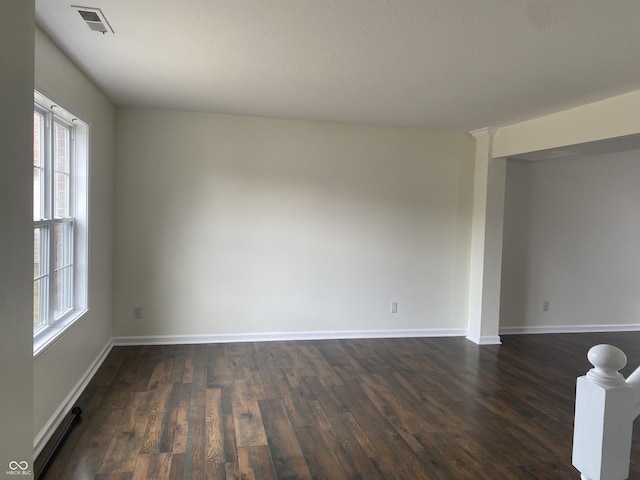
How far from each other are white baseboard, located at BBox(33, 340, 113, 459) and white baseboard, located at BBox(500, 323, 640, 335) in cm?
453

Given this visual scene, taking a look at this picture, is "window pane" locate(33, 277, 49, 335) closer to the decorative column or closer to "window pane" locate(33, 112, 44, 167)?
"window pane" locate(33, 112, 44, 167)

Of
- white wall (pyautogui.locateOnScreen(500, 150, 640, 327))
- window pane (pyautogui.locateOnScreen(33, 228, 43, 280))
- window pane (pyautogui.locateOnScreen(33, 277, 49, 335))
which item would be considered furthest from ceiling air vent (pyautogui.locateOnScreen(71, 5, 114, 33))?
white wall (pyautogui.locateOnScreen(500, 150, 640, 327))

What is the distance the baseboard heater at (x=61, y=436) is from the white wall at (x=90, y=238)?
11cm

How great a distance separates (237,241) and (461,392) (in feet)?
8.76

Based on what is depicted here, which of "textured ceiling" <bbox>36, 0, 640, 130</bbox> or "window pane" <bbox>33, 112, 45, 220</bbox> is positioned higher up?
"textured ceiling" <bbox>36, 0, 640, 130</bbox>

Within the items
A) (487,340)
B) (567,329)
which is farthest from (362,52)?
(567,329)

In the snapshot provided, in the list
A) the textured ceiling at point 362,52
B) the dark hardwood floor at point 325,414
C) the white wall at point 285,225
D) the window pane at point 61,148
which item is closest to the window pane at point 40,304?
the dark hardwood floor at point 325,414

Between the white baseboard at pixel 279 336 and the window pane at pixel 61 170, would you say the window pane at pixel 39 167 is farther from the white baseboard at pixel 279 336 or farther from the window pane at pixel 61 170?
the white baseboard at pixel 279 336

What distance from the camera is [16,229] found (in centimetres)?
134

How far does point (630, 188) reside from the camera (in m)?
5.88

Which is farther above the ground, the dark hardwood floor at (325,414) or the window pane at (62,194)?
the window pane at (62,194)

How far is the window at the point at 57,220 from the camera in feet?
9.32

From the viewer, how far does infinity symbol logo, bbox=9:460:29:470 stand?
1.36m

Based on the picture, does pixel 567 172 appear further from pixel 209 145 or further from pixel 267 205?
pixel 209 145
